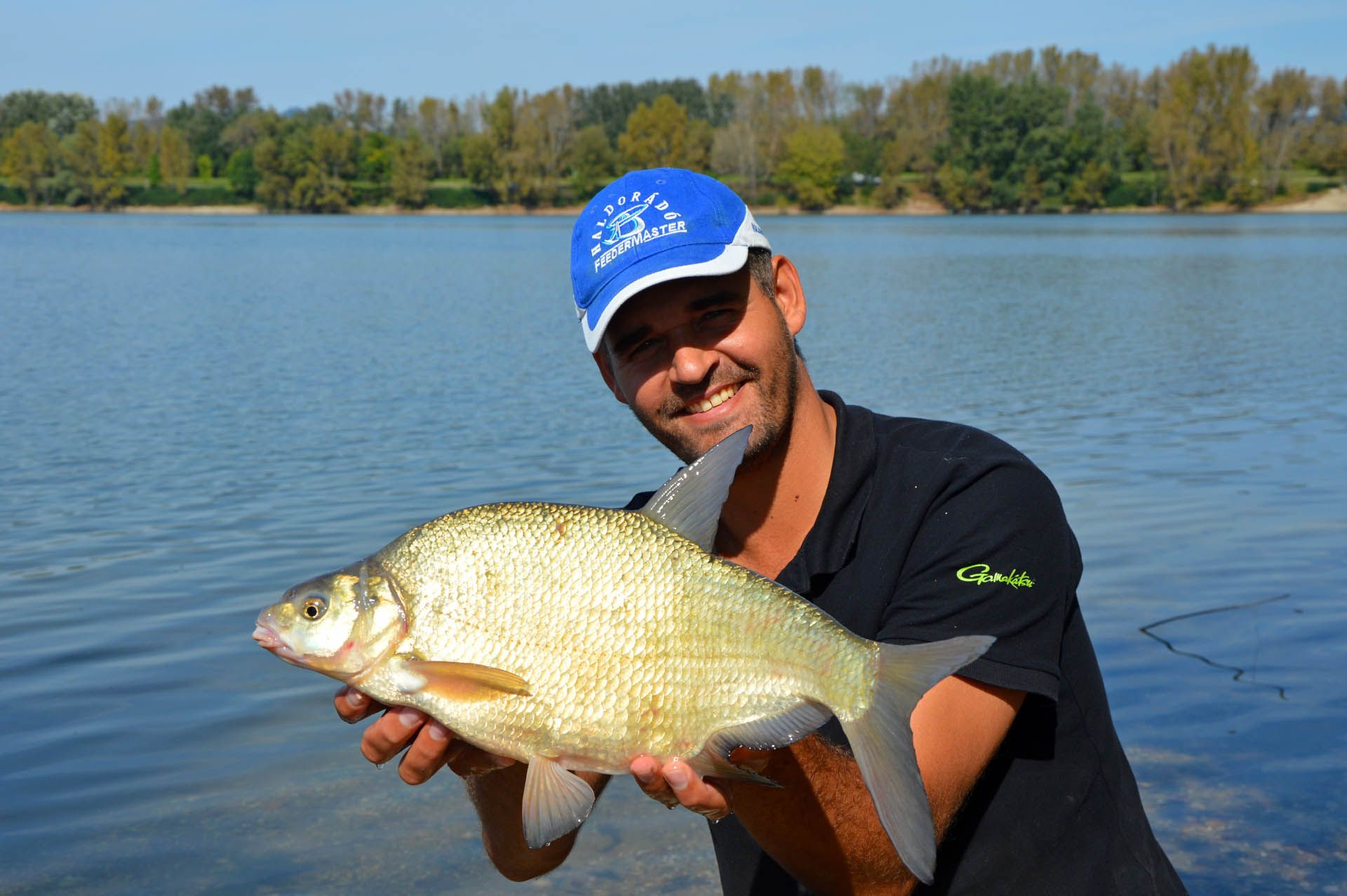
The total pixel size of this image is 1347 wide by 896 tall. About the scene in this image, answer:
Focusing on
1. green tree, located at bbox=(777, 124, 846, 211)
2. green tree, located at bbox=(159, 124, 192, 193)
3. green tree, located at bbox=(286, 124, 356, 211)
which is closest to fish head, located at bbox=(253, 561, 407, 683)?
green tree, located at bbox=(777, 124, 846, 211)

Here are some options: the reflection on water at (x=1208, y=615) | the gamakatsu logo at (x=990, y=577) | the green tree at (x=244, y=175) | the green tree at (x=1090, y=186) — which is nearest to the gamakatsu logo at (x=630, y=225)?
the gamakatsu logo at (x=990, y=577)

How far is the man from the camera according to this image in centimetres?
243

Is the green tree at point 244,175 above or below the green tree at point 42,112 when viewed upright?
below

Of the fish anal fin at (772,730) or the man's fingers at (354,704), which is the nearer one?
the fish anal fin at (772,730)

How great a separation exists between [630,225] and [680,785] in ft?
4.48

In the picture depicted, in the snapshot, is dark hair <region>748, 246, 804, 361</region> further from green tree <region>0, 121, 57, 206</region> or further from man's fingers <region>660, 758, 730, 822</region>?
green tree <region>0, 121, 57, 206</region>

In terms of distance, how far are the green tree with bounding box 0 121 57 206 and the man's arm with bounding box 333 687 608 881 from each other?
12770 centimetres

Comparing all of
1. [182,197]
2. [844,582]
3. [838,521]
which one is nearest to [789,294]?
[838,521]

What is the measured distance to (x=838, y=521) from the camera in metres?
2.82

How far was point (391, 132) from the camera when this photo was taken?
484 ft

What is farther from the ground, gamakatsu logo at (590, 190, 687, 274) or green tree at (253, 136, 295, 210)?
gamakatsu logo at (590, 190, 687, 274)

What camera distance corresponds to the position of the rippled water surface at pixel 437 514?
17.8 feet

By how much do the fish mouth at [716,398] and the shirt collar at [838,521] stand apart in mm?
293

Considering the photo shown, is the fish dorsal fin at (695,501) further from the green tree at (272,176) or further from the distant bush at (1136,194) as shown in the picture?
the green tree at (272,176)
